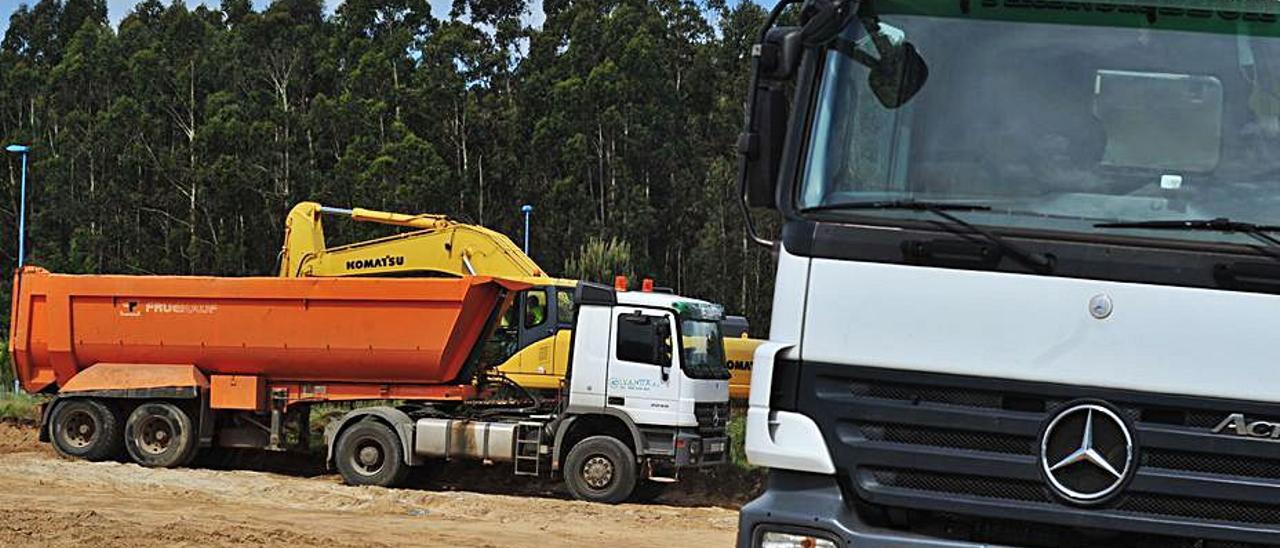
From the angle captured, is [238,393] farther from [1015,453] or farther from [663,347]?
[1015,453]

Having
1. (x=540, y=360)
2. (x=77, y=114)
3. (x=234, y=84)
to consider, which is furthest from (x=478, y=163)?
(x=540, y=360)

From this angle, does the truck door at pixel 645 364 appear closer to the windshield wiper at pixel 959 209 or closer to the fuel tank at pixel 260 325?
the fuel tank at pixel 260 325

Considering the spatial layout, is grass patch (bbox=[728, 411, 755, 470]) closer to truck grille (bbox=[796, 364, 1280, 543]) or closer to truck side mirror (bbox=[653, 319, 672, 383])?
truck side mirror (bbox=[653, 319, 672, 383])

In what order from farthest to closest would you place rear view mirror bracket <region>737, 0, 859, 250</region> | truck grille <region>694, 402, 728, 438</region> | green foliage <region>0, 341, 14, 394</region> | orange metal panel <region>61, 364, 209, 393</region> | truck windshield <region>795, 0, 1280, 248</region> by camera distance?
1. green foliage <region>0, 341, 14, 394</region>
2. orange metal panel <region>61, 364, 209, 393</region>
3. truck grille <region>694, 402, 728, 438</region>
4. rear view mirror bracket <region>737, 0, 859, 250</region>
5. truck windshield <region>795, 0, 1280, 248</region>

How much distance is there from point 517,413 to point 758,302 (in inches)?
1477

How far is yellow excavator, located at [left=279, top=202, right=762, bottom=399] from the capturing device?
2031 cm

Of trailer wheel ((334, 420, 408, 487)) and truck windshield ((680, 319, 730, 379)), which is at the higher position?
truck windshield ((680, 319, 730, 379))

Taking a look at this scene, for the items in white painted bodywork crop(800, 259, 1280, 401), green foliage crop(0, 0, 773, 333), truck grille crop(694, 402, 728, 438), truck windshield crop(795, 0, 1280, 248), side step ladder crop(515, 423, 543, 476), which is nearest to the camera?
white painted bodywork crop(800, 259, 1280, 401)

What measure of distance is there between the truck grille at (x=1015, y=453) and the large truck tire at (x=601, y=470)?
1268cm

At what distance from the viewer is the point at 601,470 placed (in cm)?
1803

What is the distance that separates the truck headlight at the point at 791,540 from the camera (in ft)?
17.0

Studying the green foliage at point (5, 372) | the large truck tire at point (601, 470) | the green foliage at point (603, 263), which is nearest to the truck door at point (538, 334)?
the large truck tire at point (601, 470)

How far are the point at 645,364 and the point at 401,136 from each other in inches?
1642

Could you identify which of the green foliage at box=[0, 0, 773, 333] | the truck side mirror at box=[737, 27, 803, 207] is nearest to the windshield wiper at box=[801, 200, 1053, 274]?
the truck side mirror at box=[737, 27, 803, 207]
